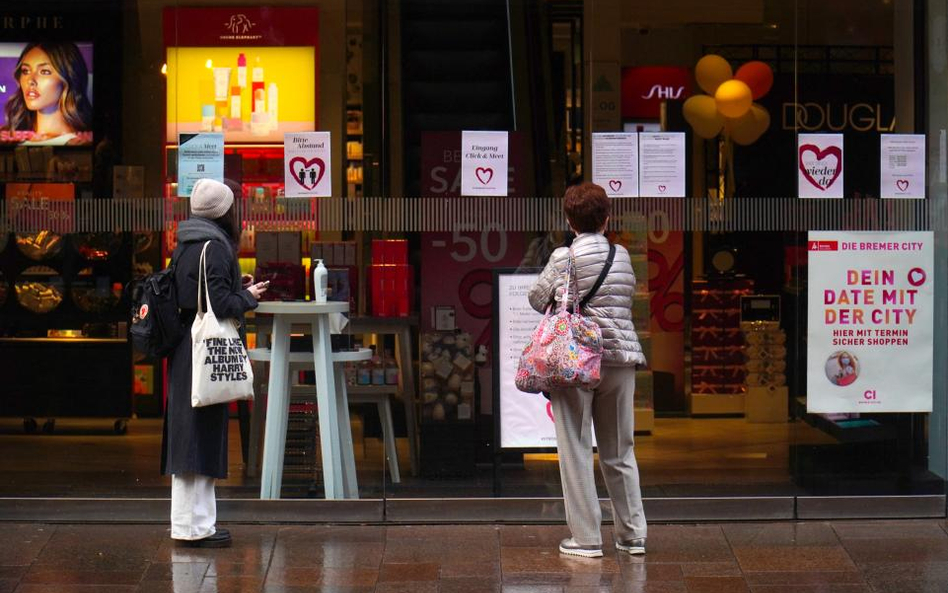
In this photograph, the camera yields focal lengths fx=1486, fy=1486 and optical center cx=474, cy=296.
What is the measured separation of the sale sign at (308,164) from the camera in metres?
7.76

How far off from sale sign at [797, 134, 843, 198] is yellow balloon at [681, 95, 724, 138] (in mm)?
475

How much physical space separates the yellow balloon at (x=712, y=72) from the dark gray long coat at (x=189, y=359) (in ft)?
8.65

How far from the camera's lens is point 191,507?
23.3 ft

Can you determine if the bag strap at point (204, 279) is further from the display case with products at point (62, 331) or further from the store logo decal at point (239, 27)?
the store logo decal at point (239, 27)

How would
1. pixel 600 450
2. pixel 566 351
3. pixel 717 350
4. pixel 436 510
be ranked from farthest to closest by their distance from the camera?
1. pixel 717 350
2. pixel 436 510
3. pixel 600 450
4. pixel 566 351

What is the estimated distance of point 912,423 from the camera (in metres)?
7.97

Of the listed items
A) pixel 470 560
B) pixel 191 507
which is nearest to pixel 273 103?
pixel 191 507

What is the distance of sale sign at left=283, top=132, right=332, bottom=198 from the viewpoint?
25.5 ft

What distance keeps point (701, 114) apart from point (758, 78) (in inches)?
14.8

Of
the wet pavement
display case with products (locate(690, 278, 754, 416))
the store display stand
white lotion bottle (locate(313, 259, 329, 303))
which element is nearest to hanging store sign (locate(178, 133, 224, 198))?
white lotion bottle (locate(313, 259, 329, 303))

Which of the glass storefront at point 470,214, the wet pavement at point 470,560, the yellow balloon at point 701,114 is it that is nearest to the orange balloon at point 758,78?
the glass storefront at point 470,214

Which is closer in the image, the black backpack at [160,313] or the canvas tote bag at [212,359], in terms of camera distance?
the canvas tote bag at [212,359]

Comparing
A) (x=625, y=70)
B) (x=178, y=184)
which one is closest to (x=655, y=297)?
(x=625, y=70)

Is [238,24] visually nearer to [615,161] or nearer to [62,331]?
[62,331]
